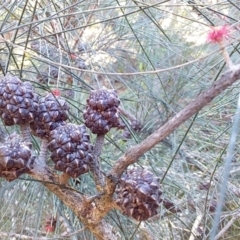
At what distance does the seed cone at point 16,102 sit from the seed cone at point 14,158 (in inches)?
1.3

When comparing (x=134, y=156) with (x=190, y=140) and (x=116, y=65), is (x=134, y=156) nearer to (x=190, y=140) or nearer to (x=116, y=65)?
(x=190, y=140)

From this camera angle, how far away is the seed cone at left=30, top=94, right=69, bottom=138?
440 millimetres

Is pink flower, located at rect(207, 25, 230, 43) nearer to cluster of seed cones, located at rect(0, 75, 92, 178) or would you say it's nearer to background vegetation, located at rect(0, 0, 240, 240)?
cluster of seed cones, located at rect(0, 75, 92, 178)

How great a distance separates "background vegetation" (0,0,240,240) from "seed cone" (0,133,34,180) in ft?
0.56

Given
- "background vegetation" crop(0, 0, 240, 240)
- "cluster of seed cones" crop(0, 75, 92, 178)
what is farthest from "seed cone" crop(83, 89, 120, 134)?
"background vegetation" crop(0, 0, 240, 240)

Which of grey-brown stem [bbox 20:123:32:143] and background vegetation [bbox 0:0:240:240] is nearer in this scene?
grey-brown stem [bbox 20:123:32:143]

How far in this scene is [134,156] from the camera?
13.5 inches

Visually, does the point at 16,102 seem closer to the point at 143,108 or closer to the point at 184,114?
the point at 184,114

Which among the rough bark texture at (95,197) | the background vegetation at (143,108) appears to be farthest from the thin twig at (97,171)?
the background vegetation at (143,108)

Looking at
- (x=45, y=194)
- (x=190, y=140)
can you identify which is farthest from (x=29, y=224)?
(x=190, y=140)

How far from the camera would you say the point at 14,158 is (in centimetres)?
39

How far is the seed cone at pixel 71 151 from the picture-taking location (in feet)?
1.36

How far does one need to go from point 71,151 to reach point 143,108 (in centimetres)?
48

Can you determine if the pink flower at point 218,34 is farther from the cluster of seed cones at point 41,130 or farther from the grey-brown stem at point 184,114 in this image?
the cluster of seed cones at point 41,130
